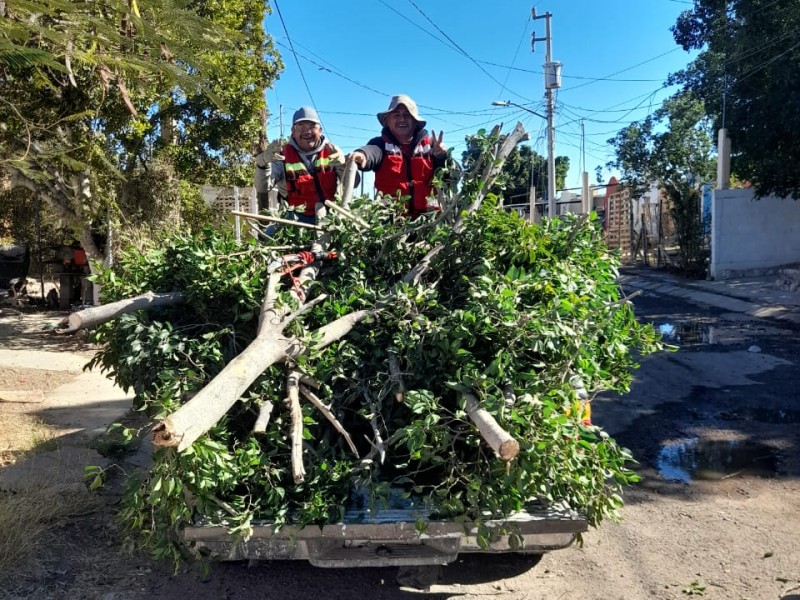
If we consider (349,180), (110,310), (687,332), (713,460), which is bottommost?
(713,460)

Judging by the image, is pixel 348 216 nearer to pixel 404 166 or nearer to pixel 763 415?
pixel 404 166

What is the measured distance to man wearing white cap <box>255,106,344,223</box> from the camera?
200 inches

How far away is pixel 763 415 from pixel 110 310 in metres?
5.57

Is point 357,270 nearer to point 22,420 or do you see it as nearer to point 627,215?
point 22,420

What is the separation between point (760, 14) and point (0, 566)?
1659cm

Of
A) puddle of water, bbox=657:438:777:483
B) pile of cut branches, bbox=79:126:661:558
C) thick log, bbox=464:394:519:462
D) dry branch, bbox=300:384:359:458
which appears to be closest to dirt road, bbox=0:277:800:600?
puddle of water, bbox=657:438:777:483

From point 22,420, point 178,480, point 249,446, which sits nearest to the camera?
point 178,480

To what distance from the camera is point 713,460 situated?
16.3ft

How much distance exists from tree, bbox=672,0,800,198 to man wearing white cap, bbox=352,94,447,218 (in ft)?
37.9

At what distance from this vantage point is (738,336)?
31.4ft

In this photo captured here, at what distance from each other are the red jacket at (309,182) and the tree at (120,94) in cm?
76

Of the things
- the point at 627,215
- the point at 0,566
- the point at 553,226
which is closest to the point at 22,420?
the point at 0,566

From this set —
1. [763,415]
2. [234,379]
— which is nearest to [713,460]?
[763,415]

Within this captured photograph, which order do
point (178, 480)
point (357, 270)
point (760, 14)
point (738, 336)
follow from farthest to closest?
point (760, 14) < point (738, 336) < point (357, 270) < point (178, 480)
